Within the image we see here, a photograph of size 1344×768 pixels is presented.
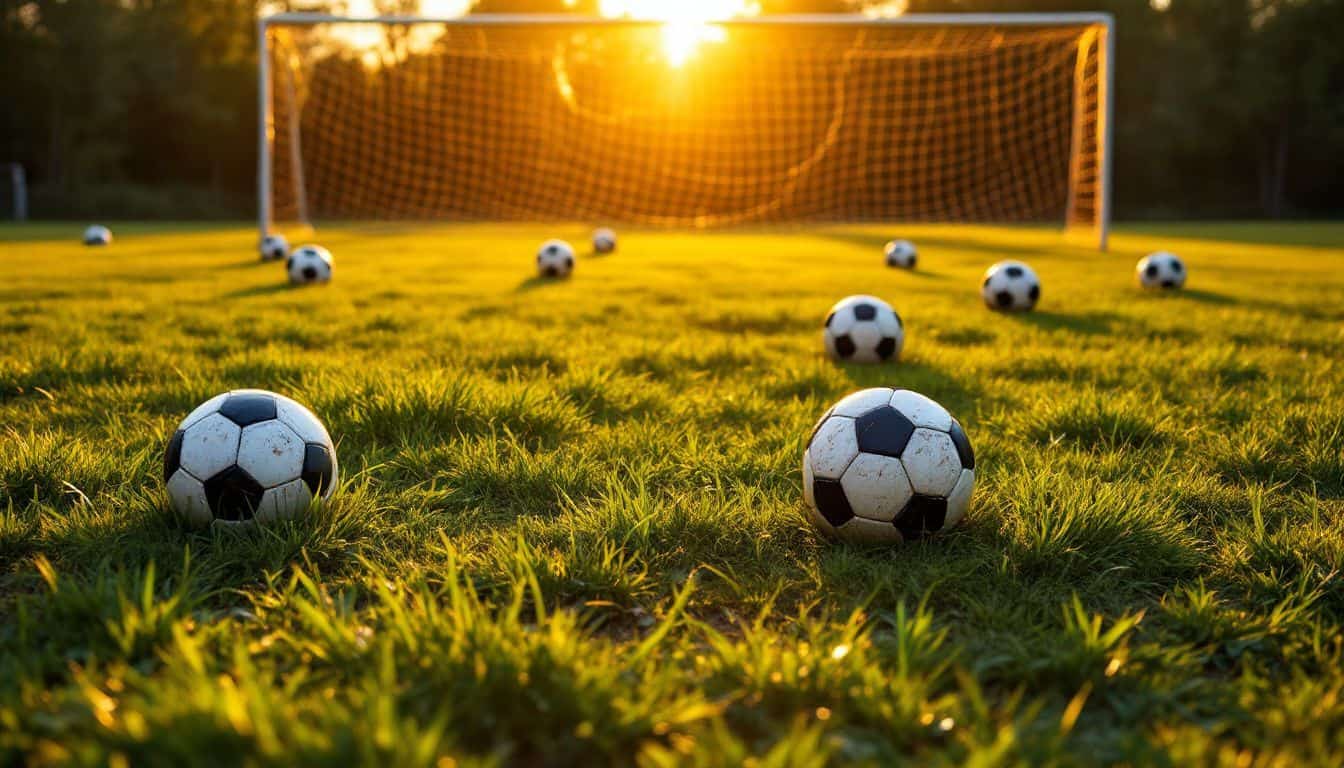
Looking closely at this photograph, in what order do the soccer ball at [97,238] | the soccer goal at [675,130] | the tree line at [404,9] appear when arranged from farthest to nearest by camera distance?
the tree line at [404,9]
the soccer goal at [675,130]
the soccer ball at [97,238]

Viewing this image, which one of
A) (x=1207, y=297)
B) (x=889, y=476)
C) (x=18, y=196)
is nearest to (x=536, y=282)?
(x=1207, y=297)

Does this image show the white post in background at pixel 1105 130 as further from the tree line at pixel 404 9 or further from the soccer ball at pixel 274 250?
the tree line at pixel 404 9

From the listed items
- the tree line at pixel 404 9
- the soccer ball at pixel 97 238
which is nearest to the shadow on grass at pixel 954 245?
the soccer ball at pixel 97 238

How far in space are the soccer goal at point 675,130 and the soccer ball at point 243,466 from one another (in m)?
22.3

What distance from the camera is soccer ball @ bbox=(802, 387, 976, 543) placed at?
254cm

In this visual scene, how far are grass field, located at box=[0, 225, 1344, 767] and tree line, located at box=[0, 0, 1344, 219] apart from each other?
37639mm

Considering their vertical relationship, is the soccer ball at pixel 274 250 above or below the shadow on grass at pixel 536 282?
above

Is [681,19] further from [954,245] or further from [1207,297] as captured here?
[1207,297]

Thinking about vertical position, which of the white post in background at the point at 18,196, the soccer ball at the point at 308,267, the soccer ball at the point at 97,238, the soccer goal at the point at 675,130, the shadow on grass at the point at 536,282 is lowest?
the shadow on grass at the point at 536,282

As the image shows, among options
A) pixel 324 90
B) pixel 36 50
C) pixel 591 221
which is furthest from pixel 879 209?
pixel 36 50

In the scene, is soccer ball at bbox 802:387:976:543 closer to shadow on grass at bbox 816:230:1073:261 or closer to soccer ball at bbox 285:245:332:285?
soccer ball at bbox 285:245:332:285

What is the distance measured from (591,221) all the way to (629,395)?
81.6 feet

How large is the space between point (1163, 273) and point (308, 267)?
26.8 ft

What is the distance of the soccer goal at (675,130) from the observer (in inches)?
1083
